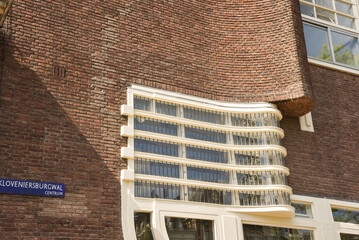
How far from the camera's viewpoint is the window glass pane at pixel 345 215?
1238 centimetres

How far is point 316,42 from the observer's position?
1457cm

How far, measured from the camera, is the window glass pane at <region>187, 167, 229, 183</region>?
10578mm

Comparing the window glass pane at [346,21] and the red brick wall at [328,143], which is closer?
the red brick wall at [328,143]

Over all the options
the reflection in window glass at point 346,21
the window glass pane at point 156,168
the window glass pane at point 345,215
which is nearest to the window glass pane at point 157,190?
the window glass pane at point 156,168

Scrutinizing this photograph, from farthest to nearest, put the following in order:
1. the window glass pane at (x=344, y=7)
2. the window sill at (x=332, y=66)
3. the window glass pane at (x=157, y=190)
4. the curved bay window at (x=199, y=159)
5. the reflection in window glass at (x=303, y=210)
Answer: the window glass pane at (x=344, y=7)
the window sill at (x=332, y=66)
the reflection in window glass at (x=303, y=210)
the curved bay window at (x=199, y=159)
the window glass pane at (x=157, y=190)

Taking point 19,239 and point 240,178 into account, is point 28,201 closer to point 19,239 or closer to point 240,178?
point 19,239

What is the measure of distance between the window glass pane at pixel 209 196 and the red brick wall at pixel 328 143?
2095 millimetres

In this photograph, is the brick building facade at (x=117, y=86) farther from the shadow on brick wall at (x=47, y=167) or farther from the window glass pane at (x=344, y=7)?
the window glass pane at (x=344, y=7)

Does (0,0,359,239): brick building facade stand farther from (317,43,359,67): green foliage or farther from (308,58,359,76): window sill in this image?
(317,43,359,67): green foliage

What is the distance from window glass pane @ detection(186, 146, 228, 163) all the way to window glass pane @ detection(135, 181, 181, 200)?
3.04 ft

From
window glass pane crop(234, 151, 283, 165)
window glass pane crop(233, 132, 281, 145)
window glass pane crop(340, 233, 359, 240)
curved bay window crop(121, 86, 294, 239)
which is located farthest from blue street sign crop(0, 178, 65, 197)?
window glass pane crop(340, 233, 359, 240)

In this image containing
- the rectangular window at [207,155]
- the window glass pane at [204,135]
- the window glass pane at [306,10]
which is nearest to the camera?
the rectangular window at [207,155]

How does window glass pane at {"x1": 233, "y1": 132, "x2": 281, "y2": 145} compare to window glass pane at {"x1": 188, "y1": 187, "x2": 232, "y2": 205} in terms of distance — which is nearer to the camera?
window glass pane at {"x1": 188, "y1": 187, "x2": 232, "y2": 205}

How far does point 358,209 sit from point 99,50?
8.24m
